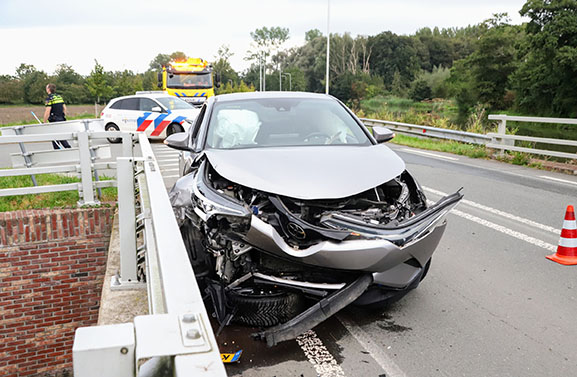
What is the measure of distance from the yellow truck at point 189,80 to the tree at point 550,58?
2328cm

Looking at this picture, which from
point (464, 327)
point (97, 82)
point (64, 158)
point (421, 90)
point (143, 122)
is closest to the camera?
point (464, 327)

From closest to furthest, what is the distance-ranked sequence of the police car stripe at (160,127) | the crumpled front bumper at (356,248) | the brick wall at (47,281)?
the crumpled front bumper at (356,248)
the brick wall at (47,281)
the police car stripe at (160,127)

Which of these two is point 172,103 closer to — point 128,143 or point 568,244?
point 128,143

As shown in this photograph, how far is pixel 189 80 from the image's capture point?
26.6 meters

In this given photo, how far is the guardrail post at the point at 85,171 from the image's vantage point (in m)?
6.57

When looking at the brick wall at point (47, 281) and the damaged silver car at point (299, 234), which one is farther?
the brick wall at point (47, 281)

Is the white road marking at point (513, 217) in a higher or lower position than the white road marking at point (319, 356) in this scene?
higher

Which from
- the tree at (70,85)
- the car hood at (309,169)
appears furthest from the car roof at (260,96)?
the tree at (70,85)

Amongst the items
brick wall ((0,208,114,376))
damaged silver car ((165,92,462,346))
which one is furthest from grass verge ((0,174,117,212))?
damaged silver car ((165,92,462,346))

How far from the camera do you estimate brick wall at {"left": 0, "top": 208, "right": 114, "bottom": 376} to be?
248 inches

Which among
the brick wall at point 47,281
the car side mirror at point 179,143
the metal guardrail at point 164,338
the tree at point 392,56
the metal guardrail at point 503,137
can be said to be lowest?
the brick wall at point 47,281

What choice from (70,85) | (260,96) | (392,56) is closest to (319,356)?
(260,96)

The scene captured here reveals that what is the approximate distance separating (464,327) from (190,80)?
2423 cm

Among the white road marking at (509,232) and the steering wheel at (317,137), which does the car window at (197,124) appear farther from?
the white road marking at (509,232)
